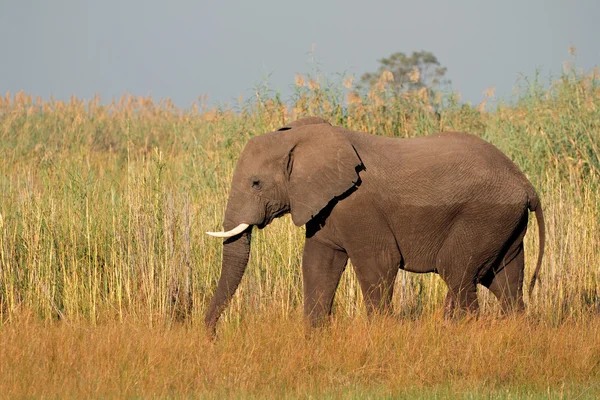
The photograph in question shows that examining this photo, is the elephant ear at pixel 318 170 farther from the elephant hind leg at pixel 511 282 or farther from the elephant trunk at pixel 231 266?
the elephant hind leg at pixel 511 282

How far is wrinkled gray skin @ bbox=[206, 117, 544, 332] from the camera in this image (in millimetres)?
6387

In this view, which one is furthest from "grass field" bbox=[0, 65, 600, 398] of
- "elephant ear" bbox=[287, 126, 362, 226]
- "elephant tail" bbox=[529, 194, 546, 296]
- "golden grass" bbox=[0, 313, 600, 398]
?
"elephant ear" bbox=[287, 126, 362, 226]

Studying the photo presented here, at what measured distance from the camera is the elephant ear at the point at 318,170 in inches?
249

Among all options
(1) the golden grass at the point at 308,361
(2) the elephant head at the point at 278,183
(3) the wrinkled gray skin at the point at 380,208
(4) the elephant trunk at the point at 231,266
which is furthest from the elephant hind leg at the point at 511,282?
(4) the elephant trunk at the point at 231,266

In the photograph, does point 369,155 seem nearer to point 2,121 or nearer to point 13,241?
point 13,241

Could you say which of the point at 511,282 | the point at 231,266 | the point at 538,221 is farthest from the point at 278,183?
the point at 538,221

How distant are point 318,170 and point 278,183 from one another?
1.01 feet

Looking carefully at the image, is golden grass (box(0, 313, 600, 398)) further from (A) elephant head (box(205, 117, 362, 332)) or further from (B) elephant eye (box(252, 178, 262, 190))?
(B) elephant eye (box(252, 178, 262, 190))

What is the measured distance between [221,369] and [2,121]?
1251 centimetres

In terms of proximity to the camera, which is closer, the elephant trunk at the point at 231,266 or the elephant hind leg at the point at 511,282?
the elephant trunk at the point at 231,266

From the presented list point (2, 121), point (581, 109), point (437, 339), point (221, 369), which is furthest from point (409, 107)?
point (2, 121)

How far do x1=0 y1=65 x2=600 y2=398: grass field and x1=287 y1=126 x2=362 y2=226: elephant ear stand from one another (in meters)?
0.88

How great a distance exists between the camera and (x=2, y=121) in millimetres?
16766

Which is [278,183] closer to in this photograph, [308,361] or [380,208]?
[380,208]
